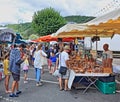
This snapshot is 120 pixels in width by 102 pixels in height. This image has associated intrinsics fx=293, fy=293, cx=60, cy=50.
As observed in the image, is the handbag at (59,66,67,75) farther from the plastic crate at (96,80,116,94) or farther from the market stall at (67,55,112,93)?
the plastic crate at (96,80,116,94)

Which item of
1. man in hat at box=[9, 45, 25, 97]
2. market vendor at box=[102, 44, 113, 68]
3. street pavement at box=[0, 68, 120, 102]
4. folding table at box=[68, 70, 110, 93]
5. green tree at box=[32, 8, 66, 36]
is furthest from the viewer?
green tree at box=[32, 8, 66, 36]

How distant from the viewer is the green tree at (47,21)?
5650cm

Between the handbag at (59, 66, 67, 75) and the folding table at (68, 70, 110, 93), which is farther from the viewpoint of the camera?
the handbag at (59, 66, 67, 75)

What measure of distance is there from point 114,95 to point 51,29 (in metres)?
46.6

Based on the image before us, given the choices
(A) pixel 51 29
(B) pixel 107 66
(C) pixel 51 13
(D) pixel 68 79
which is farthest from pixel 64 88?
(C) pixel 51 13

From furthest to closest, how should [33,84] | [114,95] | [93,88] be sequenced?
[33,84] → [93,88] → [114,95]

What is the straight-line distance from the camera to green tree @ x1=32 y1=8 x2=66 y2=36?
5650cm

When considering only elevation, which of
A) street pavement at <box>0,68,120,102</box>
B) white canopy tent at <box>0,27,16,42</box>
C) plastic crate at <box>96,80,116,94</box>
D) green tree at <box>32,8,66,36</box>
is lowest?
street pavement at <box>0,68,120,102</box>

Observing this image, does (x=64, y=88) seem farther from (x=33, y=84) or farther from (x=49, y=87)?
(x=33, y=84)

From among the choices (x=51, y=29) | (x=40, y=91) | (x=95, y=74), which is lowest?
(x=40, y=91)

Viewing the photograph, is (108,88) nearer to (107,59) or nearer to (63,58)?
(107,59)

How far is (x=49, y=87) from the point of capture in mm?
11961

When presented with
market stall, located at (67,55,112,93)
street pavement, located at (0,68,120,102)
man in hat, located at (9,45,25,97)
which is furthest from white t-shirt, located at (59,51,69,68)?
man in hat, located at (9,45,25,97)

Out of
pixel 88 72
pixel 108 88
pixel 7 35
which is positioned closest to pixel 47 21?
pixel 7 35
